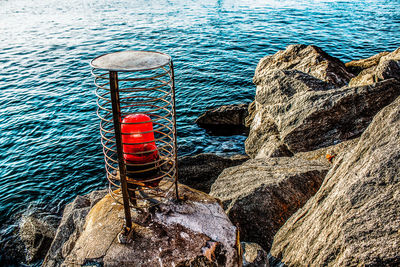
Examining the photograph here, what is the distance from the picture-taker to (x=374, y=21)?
29781 mm

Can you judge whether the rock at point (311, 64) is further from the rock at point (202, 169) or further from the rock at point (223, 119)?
the rock at point (202, 169)

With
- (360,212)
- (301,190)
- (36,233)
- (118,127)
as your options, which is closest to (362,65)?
(301,190)

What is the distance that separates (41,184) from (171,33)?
20282 mm

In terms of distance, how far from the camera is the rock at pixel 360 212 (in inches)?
126

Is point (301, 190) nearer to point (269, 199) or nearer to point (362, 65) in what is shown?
point (269, 199)

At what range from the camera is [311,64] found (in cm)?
1195

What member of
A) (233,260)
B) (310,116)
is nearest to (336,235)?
(233,260)

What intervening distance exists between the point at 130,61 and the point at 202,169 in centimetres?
673

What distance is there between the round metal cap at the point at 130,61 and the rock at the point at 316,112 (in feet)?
20.0

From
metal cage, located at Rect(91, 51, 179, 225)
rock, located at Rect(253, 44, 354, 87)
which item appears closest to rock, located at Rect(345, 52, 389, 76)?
rock, located at Rect(253, 44, 354, 87)

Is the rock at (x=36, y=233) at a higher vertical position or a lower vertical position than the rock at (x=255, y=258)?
lower

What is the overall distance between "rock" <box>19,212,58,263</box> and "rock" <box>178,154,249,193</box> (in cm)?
394

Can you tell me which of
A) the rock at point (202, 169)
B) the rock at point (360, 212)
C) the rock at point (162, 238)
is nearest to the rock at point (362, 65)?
the rock at point (202, 169)

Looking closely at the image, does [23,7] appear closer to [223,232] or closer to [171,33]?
[171,33]
